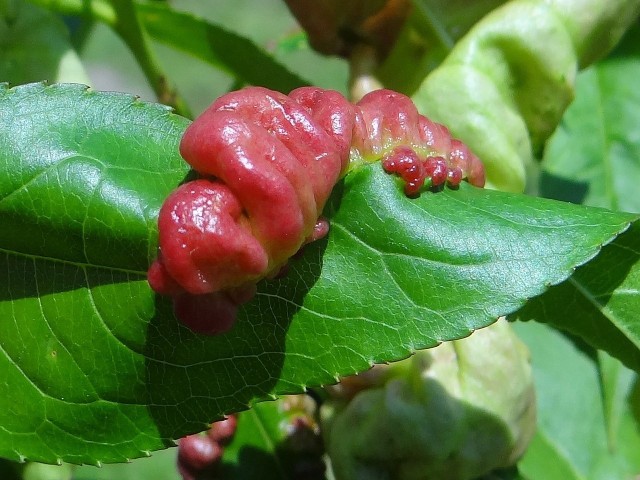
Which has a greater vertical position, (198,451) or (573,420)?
(198,451)

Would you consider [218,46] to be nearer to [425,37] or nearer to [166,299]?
[425,37]

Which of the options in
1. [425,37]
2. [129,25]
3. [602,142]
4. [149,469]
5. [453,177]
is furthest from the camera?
[149,469]

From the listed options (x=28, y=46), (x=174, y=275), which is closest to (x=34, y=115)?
(x=174, y=275)

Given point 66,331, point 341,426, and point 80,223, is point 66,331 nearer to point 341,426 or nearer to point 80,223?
point 80,223

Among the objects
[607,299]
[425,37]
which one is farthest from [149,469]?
[607,299]

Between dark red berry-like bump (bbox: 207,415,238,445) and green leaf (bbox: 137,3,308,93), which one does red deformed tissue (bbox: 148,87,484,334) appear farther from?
green leaf (bbox: 137,3,308,93)

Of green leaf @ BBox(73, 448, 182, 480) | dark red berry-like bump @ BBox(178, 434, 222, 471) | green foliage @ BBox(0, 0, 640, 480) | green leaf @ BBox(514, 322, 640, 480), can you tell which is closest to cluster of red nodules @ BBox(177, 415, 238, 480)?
dark red berry-like bump @ BBox(178, 434, 222, 471)

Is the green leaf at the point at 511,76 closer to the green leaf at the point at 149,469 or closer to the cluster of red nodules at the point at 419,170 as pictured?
the cluster of red nodules at the point at 419,170

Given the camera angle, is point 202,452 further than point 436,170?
Yes
